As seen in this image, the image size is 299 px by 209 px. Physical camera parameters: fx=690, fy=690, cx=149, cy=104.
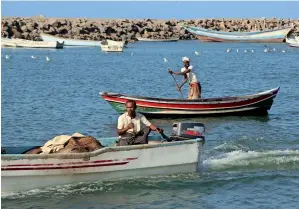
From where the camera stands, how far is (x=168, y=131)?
21.6 meters

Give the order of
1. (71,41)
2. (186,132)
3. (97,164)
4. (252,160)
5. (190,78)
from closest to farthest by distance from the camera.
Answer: (97,164) < (186,132) < (252,160) < (190,78) < (71,41)

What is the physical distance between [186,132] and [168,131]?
6742 millimetres

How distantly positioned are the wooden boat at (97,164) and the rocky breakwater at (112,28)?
2985 inches

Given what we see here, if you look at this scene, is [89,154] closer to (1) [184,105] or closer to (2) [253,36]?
(1) [184,105]

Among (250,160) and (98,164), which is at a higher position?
(98,164)

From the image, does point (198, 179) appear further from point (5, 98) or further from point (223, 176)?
point (5, 98)

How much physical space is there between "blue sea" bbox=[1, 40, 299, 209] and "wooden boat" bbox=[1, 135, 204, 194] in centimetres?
17

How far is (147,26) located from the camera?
371ft

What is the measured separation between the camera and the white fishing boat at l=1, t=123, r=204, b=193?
12797 millimetres

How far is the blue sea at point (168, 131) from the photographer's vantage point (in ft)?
43.2

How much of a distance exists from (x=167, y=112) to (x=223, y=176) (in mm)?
8557

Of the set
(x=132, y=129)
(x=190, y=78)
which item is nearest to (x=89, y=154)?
(x=132, y=129)

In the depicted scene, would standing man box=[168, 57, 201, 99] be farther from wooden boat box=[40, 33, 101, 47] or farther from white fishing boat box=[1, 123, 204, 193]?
wooden boat box=[40, 33, 101, 47]

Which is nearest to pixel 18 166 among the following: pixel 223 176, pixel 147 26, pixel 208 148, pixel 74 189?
pixel 74 189
